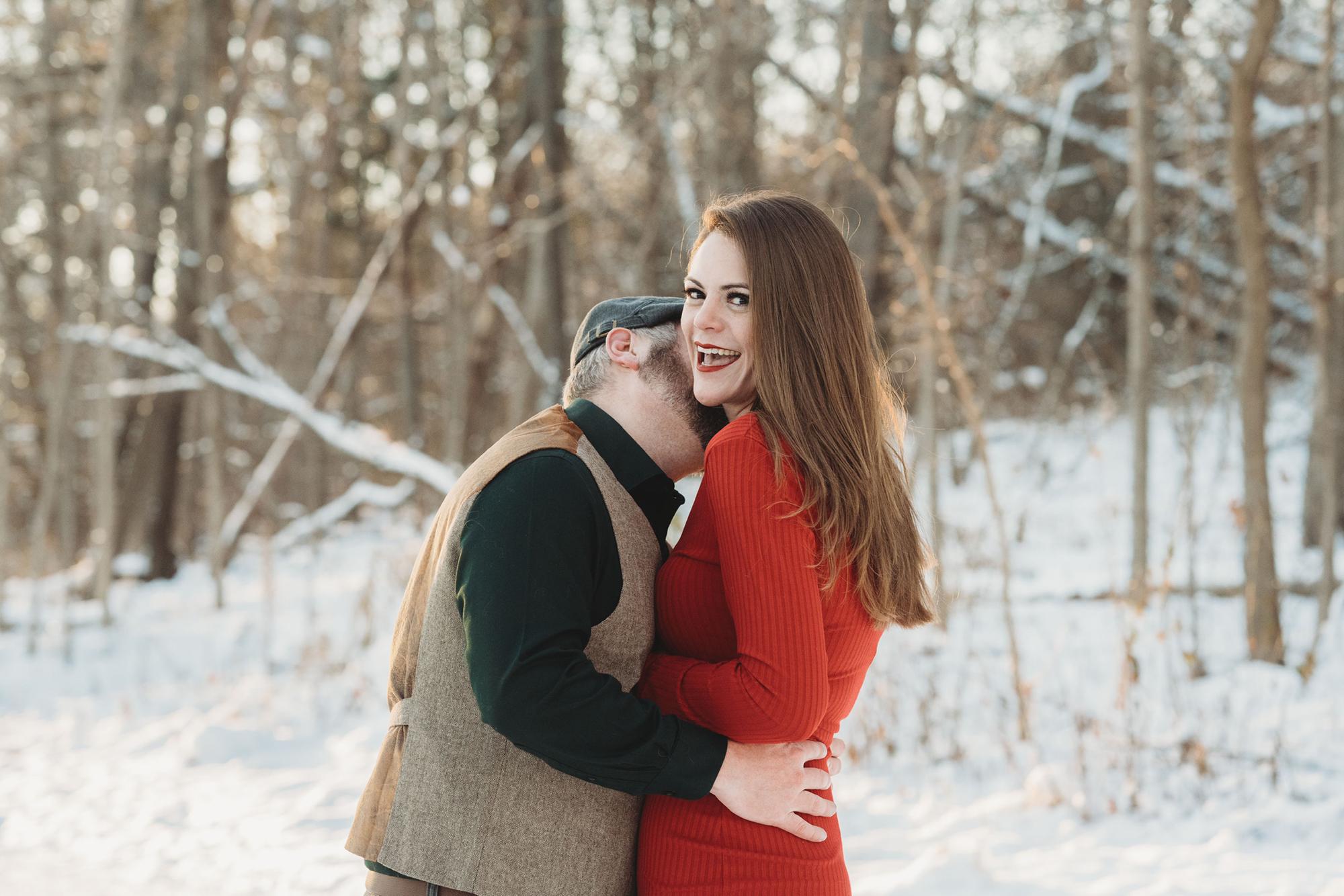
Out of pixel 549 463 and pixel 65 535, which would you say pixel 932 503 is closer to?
pixel 549 463

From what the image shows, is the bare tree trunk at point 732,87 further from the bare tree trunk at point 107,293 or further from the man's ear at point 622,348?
the man's ear at point 622,348

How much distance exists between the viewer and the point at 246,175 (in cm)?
1817

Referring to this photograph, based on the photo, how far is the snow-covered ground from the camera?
4387mm

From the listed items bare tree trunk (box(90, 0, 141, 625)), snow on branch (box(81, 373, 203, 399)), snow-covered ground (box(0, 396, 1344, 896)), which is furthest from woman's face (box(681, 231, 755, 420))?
bare tree trunk (box(90, 0, 141, 625))

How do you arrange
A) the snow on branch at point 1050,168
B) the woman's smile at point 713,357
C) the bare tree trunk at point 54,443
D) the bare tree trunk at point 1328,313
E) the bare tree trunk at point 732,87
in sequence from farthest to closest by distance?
1. the bare tree trunk at point 54,443
2. the snow on branch at point 1050,168
3. the bare tree trunk at point 732,87
4. the bare tree trunk at point 1328,313
5. the woman's smile at point 713,357

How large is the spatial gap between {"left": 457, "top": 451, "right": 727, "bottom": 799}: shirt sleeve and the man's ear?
342 millimetres

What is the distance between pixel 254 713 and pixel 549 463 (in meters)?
6.16

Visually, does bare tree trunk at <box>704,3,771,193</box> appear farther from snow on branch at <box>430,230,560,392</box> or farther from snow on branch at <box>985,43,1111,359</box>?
snow on branch at <box>985,43,1111,359</box>

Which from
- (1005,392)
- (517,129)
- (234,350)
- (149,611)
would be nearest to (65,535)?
(149,611)

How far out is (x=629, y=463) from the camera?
6.28 ft

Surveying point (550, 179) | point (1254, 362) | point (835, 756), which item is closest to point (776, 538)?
point (835, 756)

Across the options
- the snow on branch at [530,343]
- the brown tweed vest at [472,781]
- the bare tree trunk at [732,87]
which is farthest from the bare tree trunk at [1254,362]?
the brown tweed vest at [472,781]

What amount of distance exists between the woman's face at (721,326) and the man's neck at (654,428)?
0.09 metres

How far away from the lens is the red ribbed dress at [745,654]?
5.73 ft
